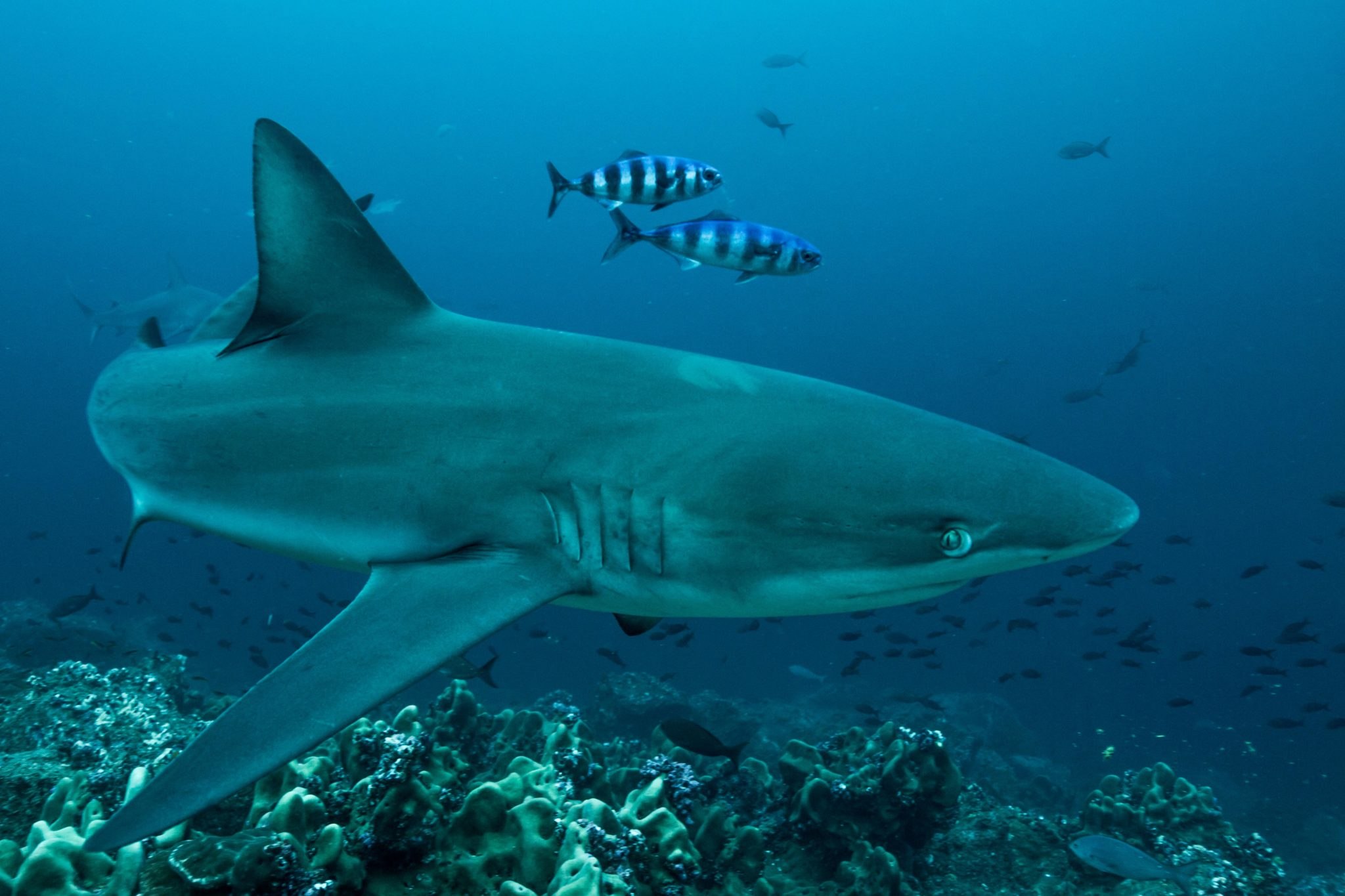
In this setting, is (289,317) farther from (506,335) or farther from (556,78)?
(556,78)

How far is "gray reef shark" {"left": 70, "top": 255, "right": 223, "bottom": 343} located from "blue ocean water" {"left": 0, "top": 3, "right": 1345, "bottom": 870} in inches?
1861

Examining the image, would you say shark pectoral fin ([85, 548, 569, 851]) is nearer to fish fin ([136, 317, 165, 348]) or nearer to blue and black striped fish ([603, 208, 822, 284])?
fish fin ([136, 317, 165, 348])

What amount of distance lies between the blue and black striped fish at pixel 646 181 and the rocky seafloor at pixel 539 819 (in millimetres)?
4051

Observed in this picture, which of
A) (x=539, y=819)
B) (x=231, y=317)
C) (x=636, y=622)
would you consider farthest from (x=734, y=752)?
(x=231, y=317)

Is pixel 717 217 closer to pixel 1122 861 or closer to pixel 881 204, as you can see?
pixel 1122 861

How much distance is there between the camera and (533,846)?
2.58m

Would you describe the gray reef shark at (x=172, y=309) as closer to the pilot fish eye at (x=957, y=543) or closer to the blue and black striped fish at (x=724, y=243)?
the blue and black striped fish at (x=724, y=243)

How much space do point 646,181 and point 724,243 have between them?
81 centimetres

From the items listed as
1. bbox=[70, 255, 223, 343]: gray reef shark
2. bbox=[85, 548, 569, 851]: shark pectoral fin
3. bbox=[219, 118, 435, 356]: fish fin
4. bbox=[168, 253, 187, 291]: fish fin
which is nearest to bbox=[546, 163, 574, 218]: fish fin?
bbox=[219, 118, 435, 356]: fish fin

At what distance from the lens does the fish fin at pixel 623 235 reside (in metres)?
5.86

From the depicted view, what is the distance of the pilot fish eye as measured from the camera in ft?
5.82

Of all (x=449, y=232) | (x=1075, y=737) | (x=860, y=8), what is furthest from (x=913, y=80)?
(x=1075, y=737)

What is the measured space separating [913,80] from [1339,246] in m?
45.1

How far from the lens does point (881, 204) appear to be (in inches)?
3688
